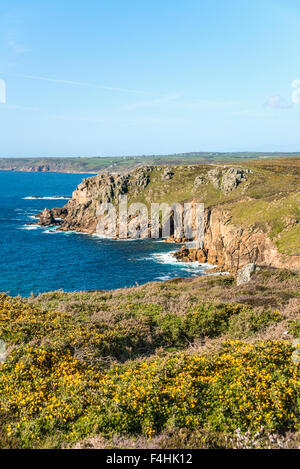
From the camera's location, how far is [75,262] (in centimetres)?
7256

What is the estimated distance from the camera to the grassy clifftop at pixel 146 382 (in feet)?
29.7

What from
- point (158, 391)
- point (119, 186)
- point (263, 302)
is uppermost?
point (119, 186)

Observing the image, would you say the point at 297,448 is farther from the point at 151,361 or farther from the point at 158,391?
the point at 151,361

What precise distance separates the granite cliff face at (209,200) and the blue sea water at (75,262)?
7532mm

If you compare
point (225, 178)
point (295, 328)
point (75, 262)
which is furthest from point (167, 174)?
point (295, 328)

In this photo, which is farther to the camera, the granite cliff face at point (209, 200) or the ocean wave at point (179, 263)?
the ocean wave at point (179, 263)

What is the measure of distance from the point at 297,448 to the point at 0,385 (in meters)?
9.66

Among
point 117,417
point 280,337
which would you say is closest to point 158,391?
point 117,417

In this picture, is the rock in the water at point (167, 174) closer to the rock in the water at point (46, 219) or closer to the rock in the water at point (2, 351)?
the rock in the water at point (46, 219)

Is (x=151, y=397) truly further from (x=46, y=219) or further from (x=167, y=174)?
(x=167, y=174)

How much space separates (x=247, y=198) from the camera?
8750cm

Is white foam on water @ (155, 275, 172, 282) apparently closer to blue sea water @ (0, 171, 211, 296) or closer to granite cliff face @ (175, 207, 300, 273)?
blue sea water @ (0, 171, 211, 296)

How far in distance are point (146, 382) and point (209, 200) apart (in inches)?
3677

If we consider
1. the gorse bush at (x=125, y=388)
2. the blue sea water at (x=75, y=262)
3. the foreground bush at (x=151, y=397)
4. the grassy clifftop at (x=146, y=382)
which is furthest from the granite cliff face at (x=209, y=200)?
the foreground bush at (x=151, y=397)
